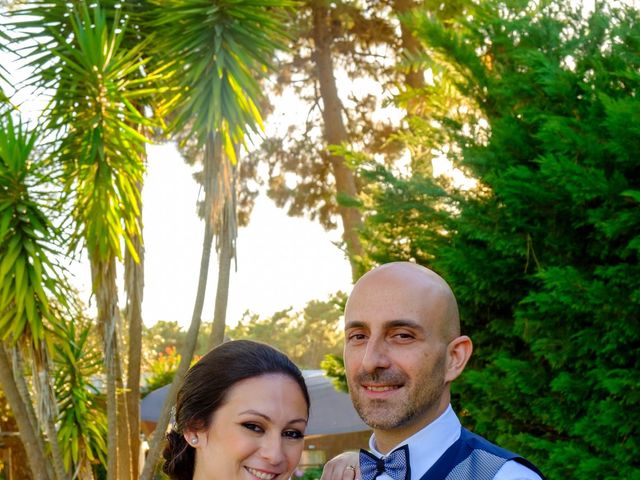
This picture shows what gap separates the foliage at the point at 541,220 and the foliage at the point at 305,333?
896 inches

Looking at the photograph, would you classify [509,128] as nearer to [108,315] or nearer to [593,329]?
[593,329]

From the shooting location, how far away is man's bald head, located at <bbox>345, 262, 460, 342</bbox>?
2.56 m

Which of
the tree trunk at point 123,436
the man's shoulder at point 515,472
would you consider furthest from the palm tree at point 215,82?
the man's shoulder at point 515,472

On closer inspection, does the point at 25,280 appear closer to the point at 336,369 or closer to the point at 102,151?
the point at 102,151

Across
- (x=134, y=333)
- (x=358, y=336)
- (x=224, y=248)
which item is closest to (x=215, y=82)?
(x=224, y=248)

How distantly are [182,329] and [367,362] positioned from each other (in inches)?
1407

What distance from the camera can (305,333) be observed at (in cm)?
3108

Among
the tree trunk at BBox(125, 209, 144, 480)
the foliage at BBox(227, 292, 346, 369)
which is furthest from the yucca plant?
the foliage at BBox(227, 292, 346, 369)

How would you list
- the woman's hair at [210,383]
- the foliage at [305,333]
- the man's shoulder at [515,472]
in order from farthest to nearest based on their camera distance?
the foliage at [305,333]
the woman's hair at [210,383]
the man's shoulder at [515,472]

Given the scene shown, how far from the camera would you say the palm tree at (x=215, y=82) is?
1081 centimetres

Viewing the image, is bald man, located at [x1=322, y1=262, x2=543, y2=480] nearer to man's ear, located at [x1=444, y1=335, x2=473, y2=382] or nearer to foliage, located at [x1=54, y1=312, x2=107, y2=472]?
man's ear, located at [x1=444, y1=335, x2=473, y2=382]

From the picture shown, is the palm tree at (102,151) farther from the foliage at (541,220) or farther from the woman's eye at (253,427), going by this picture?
the woman's eye at (253,427)

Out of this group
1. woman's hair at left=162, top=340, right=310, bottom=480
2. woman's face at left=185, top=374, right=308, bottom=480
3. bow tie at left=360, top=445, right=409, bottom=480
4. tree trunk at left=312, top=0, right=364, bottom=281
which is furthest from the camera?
tree trunk at left=312, top=0, right=364, bottom=281

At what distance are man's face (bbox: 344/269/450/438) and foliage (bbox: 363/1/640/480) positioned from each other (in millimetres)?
2411
